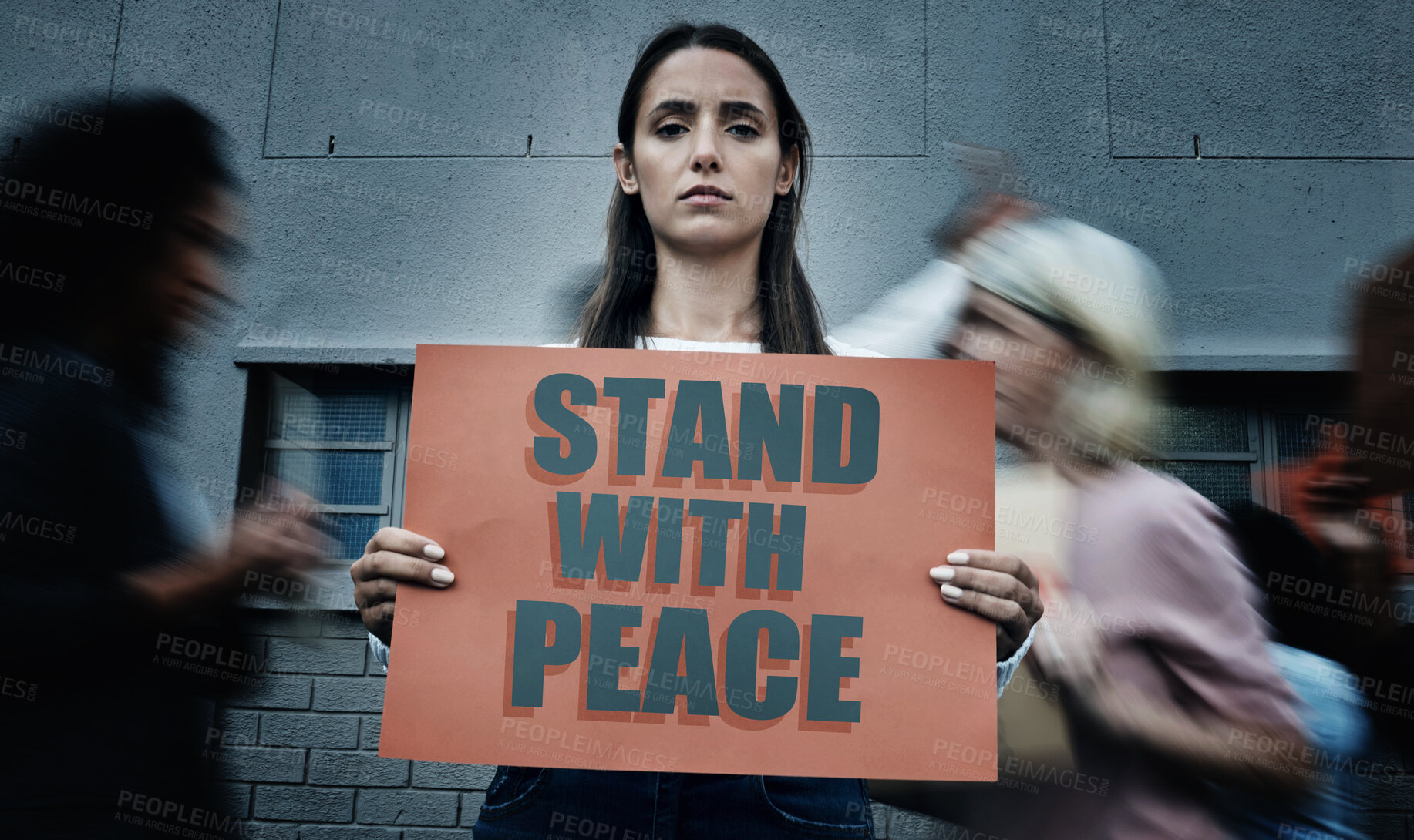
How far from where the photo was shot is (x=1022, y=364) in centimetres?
207

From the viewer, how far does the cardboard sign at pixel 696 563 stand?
1082mm

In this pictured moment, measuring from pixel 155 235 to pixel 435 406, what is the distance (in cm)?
→ 96

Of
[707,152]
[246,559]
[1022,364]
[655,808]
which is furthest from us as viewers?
[246,559]

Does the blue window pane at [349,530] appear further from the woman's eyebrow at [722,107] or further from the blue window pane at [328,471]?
the woman's eyebrow at [722,107]

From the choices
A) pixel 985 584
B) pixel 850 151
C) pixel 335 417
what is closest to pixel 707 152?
pixel 985 584

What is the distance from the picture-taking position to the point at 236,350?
2.82m

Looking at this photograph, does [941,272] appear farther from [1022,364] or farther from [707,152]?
[707,152]

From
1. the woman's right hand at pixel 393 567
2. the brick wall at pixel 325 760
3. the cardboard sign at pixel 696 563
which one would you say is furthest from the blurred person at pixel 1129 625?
the brick wall at pixel 325 760

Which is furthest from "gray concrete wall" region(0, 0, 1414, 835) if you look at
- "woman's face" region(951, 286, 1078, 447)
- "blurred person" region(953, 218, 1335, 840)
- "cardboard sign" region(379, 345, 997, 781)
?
"cardboard sign" region(379, 345, 997, 781)

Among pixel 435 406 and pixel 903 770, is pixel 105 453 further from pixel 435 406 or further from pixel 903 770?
pixel 903 770

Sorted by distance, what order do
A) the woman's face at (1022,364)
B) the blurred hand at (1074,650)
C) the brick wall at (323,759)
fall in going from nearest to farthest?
the blurred hand at (1074,650)
the woman's face at (1022,364)
the brick wall at (323,759)

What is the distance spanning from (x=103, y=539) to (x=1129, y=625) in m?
1.94

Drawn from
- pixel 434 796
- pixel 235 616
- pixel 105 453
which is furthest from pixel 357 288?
pixel 434 796

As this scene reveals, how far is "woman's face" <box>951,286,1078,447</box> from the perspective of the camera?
2049 millimetres
